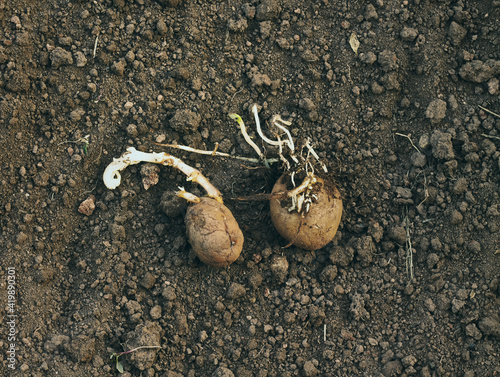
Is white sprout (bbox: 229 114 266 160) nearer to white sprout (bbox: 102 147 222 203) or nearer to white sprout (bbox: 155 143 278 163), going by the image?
white sprout (bbox: 155 143 278 163)

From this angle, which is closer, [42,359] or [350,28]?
[42,359]

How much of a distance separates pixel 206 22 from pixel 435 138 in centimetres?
164

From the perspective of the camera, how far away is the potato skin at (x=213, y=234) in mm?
3111

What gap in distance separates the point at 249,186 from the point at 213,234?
537 mm

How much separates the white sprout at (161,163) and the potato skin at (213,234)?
15 centimetres

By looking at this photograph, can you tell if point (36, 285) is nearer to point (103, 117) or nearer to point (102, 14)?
point (103, 117)

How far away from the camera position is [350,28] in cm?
356

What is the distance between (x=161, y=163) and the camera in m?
3.38

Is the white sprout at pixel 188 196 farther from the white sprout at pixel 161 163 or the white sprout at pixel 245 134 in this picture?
the white sprout at pixel 245 134

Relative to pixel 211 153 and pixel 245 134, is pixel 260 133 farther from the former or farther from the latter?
pixel 211 153

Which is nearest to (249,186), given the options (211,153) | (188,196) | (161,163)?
(211,153)

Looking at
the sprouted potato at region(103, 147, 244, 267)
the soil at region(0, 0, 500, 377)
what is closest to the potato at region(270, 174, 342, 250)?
the soil at region(0, 0, 500, 377)

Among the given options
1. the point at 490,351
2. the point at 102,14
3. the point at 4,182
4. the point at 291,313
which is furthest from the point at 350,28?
the point at 4,182

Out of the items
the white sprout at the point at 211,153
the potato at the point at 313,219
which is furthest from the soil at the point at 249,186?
the potato at the point at 313,219
